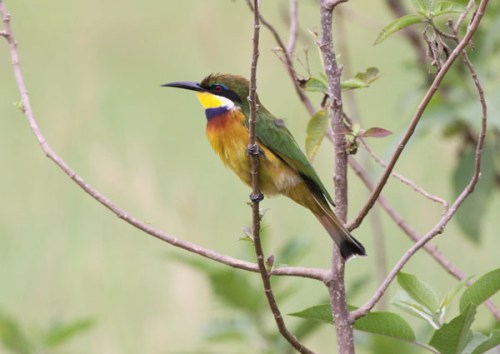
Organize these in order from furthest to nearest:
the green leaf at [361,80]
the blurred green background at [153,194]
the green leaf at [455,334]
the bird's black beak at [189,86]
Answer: the blurred green background at [153,194], the bird's black beak at [189,86], the green leaf at [361,80], the green leaf at [455,334]

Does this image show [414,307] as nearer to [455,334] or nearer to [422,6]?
[455,334]

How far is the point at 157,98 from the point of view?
24.6 feet

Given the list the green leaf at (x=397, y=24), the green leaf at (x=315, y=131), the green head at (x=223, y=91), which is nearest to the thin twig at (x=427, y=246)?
the green leaf at (x=315, y=131)

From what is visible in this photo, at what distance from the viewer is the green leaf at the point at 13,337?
112 inches

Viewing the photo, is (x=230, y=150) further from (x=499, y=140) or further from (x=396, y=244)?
(x=396, y=244)

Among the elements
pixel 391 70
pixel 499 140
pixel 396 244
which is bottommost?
pixel 396 244

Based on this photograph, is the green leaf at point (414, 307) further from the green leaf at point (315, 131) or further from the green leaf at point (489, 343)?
the green leaf at point (315, 131)

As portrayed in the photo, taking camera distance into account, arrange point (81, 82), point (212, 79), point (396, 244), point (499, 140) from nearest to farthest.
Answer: point (212, 79) < point (499, 140) < point (396, 244) < point (81, 82)

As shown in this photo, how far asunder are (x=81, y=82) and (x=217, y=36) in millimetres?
991

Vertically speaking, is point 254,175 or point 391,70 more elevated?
point 254,175

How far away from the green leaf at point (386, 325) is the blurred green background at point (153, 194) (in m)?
1.51

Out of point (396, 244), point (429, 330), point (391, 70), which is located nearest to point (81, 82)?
point (396, 244)

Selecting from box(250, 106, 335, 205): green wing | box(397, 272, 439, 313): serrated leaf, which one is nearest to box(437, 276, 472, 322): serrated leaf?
box(397, 272, 439, 313): serrated leaf

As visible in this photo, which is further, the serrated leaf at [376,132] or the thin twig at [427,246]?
the thin twig at [427,246]
